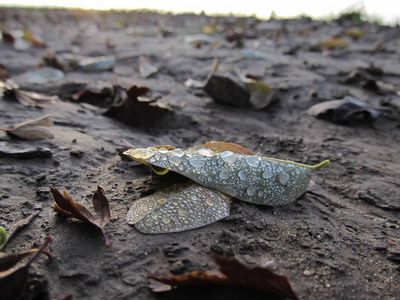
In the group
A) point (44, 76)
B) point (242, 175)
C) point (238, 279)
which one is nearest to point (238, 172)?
point (242, 175)

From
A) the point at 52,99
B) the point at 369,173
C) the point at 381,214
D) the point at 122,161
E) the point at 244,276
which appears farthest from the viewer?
the point at 52,99

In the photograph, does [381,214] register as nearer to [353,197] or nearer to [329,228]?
[353,197]

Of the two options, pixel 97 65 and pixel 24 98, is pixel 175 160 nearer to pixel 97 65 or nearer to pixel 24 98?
pixel 24 98

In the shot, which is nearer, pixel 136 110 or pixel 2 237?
pixel 2 237

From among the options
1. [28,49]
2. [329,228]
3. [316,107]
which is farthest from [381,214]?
[28,49]

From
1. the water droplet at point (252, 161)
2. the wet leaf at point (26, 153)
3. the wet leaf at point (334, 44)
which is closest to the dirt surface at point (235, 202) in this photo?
the wet leaf at point (26, 153)

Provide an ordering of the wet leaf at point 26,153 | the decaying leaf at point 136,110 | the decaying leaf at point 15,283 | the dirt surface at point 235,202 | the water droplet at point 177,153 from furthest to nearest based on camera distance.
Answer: the decaying leaf at point 136,110
the wet leaf at point 26,153
the water droplet at point 177,153
the dirt surface at point 235,202
the decaying leaf at point 15,283

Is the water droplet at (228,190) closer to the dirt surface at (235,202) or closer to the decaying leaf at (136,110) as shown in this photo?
the dirt surface at (235,202)
